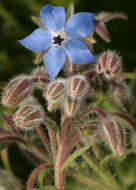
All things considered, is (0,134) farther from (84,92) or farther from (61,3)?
(61,3)

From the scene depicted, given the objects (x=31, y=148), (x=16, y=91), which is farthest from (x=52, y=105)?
(x=31, y=148)

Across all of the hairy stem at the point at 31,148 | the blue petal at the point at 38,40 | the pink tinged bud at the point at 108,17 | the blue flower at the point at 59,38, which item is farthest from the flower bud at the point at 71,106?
the pink tinged bud at the point at 108,17

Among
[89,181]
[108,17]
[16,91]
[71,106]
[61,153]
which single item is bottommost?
[89,181]

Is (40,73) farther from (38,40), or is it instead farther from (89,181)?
(89,181)

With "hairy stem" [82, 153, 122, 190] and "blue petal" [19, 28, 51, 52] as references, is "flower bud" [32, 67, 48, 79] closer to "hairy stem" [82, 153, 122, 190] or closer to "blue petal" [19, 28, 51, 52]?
"blue petal" [19, 28, 51, 52]

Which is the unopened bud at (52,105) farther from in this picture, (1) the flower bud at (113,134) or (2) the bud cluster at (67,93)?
(1) the flower bud at (113,134)

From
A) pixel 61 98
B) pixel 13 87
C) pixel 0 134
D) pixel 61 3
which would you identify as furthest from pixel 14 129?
pixel 61 3

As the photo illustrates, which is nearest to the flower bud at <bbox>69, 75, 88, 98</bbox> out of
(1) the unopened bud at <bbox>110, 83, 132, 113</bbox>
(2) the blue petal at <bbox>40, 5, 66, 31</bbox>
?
(2) the blue petal at <bbox>40, 5, 66, 31</bbox>
